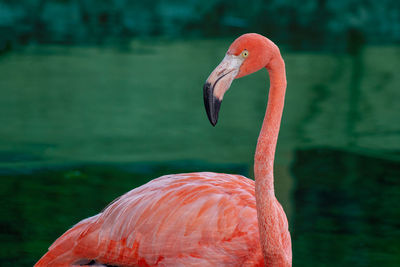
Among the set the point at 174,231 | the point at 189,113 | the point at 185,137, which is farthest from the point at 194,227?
the point at 189,113

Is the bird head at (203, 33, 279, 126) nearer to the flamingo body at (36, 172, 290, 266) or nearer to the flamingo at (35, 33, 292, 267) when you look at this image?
the flamingo at (35, 33, 292, 267)

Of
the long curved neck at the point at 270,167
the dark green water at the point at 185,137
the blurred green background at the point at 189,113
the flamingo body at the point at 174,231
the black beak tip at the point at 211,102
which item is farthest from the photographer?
the blurred green background at the point at 189,113

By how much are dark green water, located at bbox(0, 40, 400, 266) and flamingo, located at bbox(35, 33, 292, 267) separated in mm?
1014

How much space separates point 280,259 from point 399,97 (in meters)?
5.45

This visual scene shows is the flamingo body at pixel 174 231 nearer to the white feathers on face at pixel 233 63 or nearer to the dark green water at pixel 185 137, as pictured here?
the white feathers on face at pixel 233 63

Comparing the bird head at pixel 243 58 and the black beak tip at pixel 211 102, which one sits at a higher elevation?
the bird head at pixel 243 58

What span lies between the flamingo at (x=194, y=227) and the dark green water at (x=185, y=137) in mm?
1014

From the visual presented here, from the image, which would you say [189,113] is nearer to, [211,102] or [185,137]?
[185,137]

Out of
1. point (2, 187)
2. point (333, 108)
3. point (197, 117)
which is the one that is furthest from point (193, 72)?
point (2, 187)

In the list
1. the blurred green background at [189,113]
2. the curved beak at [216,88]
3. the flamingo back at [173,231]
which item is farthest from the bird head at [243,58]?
the blurred green background at [189,113]

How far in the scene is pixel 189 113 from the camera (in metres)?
6.69

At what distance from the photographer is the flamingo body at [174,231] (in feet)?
7.61

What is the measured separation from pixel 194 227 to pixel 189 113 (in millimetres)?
4384

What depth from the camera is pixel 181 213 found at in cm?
238
